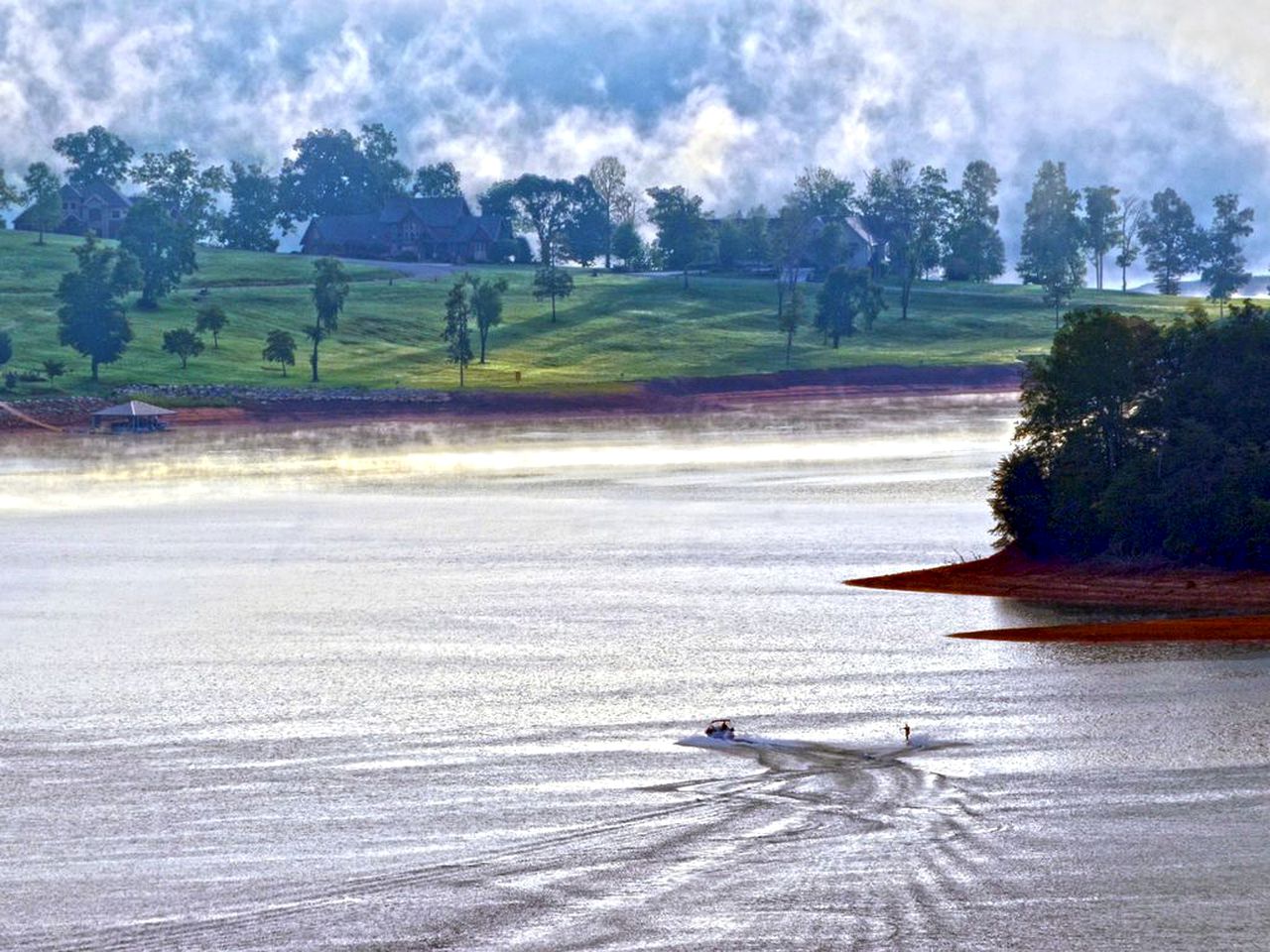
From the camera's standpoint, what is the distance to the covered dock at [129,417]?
16638 cm

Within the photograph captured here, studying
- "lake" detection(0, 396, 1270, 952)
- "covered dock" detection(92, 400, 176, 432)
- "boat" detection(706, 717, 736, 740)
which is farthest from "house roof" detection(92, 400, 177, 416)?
"boat" detection(706, 717, 736, 740)

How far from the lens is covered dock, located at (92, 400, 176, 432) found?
166m

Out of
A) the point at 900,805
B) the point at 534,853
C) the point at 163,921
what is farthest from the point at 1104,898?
the point at 163,921

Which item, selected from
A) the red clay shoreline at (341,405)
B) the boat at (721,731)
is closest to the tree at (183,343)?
the red clay shoreline at (341,405)

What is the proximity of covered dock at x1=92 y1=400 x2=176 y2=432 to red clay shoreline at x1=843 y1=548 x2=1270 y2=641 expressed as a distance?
10281 cm

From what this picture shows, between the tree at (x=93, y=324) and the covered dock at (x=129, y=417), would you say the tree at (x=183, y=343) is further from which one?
the covered dock at (x=129, y=417)

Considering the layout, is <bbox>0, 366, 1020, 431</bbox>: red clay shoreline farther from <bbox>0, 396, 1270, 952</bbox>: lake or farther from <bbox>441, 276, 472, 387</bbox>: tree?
<bbox>0, 396, 1270, 952</bbox>: lake

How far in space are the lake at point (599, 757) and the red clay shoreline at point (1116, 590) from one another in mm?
2026

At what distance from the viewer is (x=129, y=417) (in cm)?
16762

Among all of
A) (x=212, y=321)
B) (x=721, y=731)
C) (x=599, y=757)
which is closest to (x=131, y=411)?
(x=212, y=321)

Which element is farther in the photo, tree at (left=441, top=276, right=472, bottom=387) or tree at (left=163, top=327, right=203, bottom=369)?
tree at (left=441, top=276, right=472, bottom=387)

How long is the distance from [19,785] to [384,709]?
10443 mm

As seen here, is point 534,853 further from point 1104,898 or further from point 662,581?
point 662,581

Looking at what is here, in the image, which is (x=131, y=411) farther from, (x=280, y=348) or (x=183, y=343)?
(x=280, y=348)
